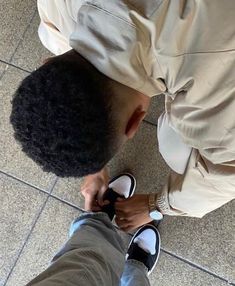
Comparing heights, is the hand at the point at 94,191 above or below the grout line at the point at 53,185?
→ above

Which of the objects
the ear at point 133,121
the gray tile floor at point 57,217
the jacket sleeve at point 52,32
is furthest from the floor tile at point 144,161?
the ear at point 133,121

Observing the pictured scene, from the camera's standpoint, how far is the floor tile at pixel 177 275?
1.31m

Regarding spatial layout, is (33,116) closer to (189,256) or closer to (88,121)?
(88,121)

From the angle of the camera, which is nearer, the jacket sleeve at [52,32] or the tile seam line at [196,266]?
the jacket sleeve at [52,32]

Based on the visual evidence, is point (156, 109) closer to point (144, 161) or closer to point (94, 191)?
point (144, 161)

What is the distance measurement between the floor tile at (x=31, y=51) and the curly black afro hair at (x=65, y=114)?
0.79 metres

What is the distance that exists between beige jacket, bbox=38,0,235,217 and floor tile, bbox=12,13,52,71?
80 centimetres

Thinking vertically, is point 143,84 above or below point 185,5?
below

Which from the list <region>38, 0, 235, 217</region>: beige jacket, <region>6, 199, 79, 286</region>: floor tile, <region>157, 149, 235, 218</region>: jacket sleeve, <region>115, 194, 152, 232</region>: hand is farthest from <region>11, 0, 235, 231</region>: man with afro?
<region>6, 199, 79, 286</region>: floor tile

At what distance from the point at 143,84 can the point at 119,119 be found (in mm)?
66

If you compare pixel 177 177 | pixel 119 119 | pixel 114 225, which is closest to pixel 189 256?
pixel 114 225

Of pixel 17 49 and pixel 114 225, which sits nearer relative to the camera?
pixel 114 225

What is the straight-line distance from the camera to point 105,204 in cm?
135

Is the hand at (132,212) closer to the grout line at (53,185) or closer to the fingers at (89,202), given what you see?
the fingers at (89,202)
